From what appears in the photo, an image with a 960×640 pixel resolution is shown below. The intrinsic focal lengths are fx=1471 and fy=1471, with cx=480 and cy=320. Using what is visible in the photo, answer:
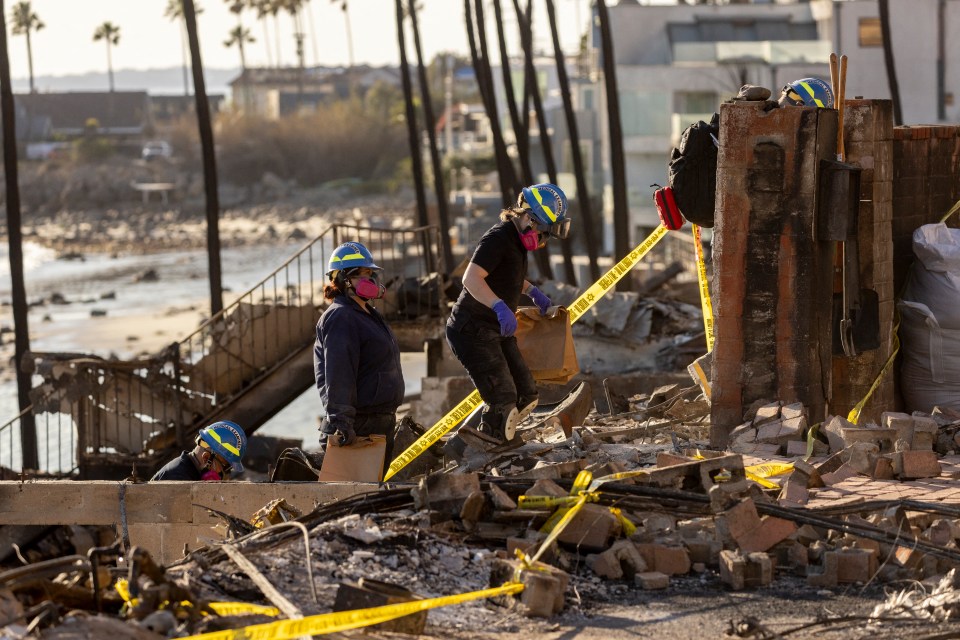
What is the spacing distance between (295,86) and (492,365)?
14658cm

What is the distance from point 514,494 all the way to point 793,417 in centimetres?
248

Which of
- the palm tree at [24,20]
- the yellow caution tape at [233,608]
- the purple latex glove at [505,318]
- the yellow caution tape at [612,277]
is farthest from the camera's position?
the palm tree at [24,20]

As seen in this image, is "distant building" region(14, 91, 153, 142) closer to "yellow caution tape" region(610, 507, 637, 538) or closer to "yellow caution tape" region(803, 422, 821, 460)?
"yellow caution tape" region(803, 422, 821, 460)

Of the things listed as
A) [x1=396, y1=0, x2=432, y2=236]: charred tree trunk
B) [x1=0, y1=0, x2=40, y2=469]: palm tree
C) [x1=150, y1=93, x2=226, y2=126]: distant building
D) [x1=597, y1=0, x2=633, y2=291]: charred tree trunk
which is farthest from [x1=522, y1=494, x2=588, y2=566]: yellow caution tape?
[x1=150, y1=93, x2=226, y2=126]: distant building

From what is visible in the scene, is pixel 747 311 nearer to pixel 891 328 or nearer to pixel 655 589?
pixel 891 328

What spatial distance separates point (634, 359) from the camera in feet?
54.8

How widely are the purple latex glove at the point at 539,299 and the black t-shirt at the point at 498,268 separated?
14.6 inches

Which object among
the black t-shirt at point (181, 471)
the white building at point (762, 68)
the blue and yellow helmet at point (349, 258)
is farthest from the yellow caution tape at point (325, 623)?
the white building at point (762, 68)

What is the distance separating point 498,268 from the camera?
9109mm

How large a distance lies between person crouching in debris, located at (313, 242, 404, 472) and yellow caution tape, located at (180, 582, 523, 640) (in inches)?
101

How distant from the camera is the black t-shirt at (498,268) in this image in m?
8.96

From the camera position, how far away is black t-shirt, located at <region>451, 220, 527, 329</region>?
29.4 feet

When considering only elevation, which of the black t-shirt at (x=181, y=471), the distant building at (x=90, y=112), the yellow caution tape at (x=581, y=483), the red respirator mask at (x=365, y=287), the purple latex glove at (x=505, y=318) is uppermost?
the distant building at (x=90, y=112)

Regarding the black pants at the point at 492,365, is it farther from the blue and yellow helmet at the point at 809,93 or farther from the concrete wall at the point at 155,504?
the blue and yellow helmet at the point at 809,93
